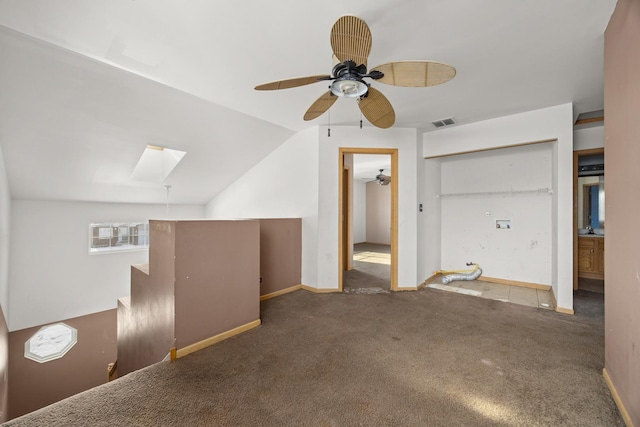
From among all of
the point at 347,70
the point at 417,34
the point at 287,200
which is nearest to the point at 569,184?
the point at 417,34

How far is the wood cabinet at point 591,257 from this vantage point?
432 centimetres

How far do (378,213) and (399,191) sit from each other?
18.4 ft

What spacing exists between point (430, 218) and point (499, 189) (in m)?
1.25

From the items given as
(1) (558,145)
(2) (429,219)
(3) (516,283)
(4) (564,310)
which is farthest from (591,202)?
(2) (429,219)

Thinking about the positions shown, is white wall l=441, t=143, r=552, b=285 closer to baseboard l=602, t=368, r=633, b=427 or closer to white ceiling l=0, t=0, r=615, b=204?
white ceiling l=0, t=0, r=615, b=204

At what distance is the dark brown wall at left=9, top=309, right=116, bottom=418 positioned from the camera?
4.14 meters

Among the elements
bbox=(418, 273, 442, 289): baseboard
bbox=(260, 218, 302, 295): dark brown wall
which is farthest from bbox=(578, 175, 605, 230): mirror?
bbox=(260, 218, 302, 295): dark brown wall

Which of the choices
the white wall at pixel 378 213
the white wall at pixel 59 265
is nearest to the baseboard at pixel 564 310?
the white wall at pixel 378 213

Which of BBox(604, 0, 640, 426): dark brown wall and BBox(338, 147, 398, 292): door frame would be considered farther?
BBox(338, 147, 398, 292): door frame

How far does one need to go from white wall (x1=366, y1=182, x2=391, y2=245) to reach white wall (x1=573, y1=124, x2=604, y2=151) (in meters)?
5.43

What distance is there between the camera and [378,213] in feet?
31.2

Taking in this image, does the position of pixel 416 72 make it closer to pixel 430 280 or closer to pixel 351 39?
pixel 351 39

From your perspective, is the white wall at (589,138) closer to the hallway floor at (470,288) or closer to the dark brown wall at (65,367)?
the hallway floor at (470,288)

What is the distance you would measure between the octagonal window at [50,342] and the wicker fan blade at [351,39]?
21.1 feet
